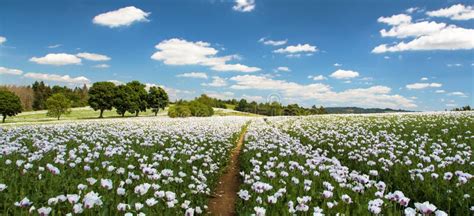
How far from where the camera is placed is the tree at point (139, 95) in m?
86.9

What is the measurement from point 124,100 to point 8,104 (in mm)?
22507

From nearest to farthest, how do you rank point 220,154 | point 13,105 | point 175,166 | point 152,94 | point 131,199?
point 131,199 → point 175,166 → point 220,154 → point 13,105 → point 152,94

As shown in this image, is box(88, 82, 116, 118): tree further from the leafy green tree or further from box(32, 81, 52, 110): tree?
box(32, 81, 52, 110): tree

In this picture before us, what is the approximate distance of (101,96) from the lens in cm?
8056

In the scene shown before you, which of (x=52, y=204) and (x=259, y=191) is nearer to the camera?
(x=52, y=204)

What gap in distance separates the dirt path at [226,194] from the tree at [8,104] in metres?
71.0

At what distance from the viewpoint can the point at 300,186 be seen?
796cm

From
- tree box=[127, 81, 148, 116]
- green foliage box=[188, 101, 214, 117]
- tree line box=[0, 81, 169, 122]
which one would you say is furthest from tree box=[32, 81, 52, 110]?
green foliage box=[188, 101, 214, 117]

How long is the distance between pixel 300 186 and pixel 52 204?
4884 millimetres

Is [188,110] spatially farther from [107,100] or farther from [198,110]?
[107,100]

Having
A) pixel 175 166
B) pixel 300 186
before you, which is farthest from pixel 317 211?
pixel 175 166

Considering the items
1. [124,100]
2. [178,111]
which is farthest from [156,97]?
[178,111]

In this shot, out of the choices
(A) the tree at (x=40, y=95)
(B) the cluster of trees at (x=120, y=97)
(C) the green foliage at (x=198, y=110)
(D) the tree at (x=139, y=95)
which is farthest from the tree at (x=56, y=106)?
(A) the tree at (x=40, y=95)

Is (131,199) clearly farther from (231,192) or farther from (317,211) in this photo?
(231,192)
